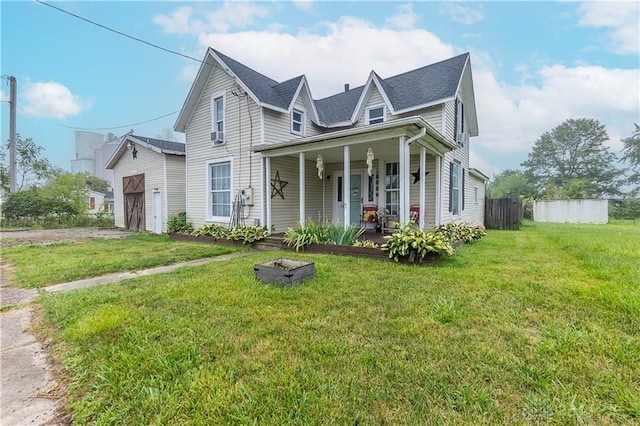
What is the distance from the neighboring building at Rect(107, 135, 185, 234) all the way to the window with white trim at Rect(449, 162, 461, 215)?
415 inches

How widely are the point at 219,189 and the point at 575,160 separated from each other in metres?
42.2

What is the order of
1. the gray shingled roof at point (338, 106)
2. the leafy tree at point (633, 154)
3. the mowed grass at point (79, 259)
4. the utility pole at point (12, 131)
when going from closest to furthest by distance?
the mowed grass at point (79, 259) → the gray shingled roof at point (338, 106) → the utility pole at point (12, 131) → the leafy tree at point (633, 154)

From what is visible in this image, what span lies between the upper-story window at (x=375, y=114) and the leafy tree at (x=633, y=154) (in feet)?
124

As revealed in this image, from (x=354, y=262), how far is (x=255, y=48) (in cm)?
1154

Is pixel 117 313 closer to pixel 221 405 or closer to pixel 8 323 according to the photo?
pixel 8 323

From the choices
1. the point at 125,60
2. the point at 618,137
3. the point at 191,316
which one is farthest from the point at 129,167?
the point at 618,137

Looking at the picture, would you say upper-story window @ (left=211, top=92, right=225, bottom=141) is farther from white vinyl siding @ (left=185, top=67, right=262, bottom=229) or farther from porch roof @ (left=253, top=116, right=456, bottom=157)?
porch roof @ (left=253, top=116, right=456, bottom=157)

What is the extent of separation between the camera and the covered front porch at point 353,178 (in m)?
7.28

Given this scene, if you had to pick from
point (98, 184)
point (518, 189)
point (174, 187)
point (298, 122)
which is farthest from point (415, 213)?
point (98, 184)

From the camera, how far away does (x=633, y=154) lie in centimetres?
3156

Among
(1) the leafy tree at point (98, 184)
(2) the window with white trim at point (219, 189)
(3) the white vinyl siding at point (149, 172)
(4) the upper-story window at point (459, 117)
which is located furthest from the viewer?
(1) the leafy tree at point (98, 184)

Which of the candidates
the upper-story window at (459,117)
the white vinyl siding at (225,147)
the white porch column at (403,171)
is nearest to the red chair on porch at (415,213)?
the white porch column at (403,171)

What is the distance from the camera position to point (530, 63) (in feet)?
49.6

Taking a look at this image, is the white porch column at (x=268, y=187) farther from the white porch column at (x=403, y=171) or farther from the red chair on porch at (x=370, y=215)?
the white porch column at (x=403, y=171)
